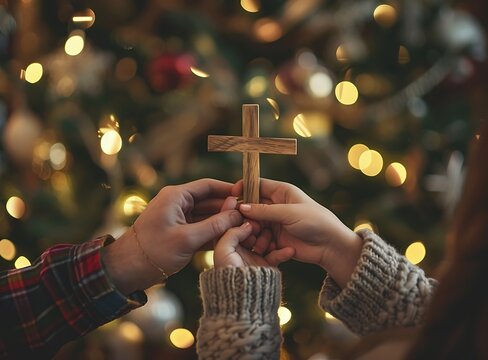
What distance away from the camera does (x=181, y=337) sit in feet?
5.49

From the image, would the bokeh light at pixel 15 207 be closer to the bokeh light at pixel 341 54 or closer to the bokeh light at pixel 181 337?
the bokeh light at pixel 181 337

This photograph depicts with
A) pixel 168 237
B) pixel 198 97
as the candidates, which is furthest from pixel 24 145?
pixel 168 237

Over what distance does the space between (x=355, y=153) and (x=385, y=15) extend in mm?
337

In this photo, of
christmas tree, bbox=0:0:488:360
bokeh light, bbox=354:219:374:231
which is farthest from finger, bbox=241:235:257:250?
bokeh light, bbox=354:219:374:231

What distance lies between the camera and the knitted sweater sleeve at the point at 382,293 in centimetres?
81

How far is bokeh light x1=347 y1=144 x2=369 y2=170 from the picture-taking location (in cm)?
158

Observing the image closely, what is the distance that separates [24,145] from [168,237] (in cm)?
82

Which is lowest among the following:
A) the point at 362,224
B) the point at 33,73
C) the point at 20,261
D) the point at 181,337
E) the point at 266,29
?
the point at 181,337

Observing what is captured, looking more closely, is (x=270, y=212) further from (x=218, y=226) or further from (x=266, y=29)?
(x=266, y=29)

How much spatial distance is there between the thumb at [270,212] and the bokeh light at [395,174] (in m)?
0.75

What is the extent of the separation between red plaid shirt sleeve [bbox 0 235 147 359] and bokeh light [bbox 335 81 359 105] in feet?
2.63

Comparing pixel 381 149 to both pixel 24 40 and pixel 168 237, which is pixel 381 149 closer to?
pixel 168 237

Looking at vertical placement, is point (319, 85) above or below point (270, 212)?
above

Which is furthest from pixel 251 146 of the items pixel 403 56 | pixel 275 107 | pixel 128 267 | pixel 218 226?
pixel 403 56
